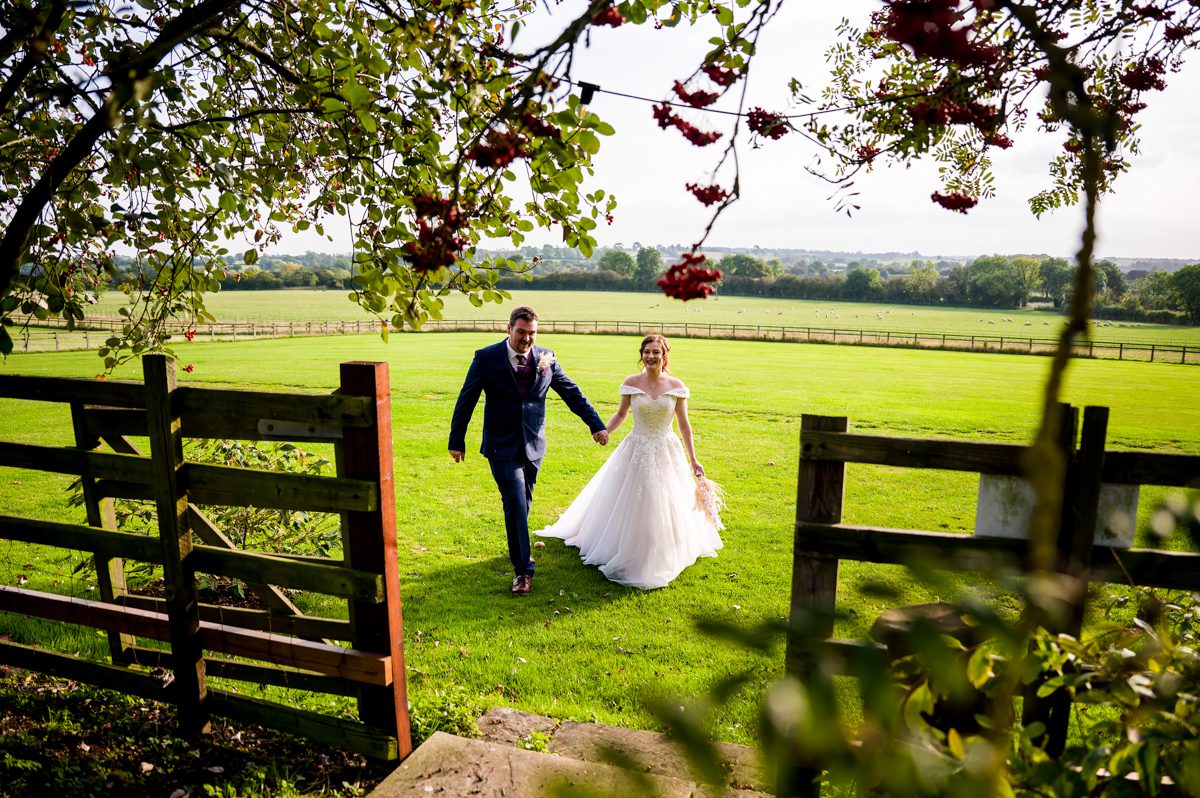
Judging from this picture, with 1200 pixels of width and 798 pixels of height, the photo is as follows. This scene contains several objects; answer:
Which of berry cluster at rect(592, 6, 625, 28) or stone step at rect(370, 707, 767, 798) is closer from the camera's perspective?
berry cluster at rect(592, 6, 625, 28)

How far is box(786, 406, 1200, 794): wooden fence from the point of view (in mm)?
2959

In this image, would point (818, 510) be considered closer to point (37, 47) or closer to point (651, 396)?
point (37, 47)

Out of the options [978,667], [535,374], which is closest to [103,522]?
[535,374]

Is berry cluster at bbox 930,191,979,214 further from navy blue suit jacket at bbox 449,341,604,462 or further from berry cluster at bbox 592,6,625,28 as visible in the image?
navy blue suit jacket at bbox 449,341,604,462

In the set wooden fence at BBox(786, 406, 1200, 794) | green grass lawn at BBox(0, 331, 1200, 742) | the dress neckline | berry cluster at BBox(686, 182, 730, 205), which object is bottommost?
green grass lawn at BBox(0, 331, 1200, 742)

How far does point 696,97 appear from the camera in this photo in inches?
95.9

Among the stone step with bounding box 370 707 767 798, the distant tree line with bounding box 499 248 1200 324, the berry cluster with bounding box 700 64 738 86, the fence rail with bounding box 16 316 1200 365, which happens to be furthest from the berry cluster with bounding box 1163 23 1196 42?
the distant tree line with bounding box 499 248 1200 324

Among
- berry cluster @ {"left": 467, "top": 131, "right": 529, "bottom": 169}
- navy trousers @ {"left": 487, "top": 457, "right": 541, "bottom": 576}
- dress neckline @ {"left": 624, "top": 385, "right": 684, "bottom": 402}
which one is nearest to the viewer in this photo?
berry cluster @ {"left": 467, "top": 131, "right": 529, "bottom": 169}

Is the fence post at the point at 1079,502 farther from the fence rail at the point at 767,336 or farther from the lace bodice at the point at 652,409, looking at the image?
the fence rail at the point at 767,336

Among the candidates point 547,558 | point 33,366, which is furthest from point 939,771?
point 33,366

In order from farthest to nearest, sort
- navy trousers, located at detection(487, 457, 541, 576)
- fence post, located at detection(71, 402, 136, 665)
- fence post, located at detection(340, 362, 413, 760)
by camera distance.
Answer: navy trousers, located at detection(487, 457, 541, 576), fence post, located at detection(71, 402, 136, 665), fence post, located at detection(340, 362, 413, 760)

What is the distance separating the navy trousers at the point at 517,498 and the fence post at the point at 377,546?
3.02 m

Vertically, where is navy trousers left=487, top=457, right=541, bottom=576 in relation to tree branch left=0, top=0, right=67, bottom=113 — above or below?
below

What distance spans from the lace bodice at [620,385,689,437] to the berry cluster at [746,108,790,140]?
5.51 m
